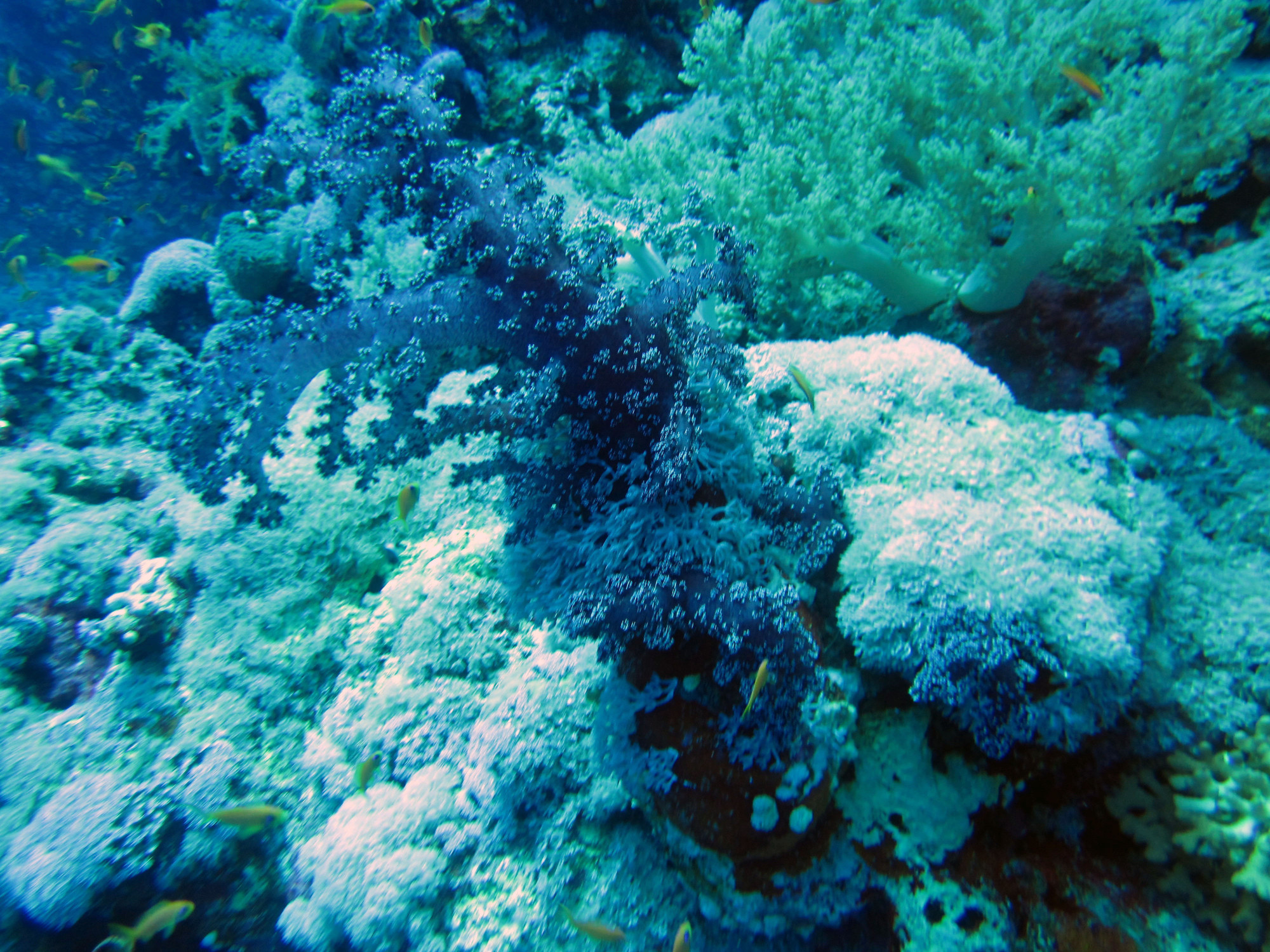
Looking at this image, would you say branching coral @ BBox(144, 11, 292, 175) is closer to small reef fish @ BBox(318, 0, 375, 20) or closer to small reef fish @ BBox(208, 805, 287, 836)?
small reef fish @ BBox(318, 0, 375, 20)

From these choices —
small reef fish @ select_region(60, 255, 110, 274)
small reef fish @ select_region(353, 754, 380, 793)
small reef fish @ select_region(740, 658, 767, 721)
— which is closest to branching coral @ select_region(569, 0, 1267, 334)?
small reef fish @ select_region(740, 658, 767, 721)

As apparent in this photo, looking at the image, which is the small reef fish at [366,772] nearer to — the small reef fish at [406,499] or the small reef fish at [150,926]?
the small reef fish at [150,926]

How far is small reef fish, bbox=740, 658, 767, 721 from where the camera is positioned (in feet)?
6.90

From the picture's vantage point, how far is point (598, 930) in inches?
91.4

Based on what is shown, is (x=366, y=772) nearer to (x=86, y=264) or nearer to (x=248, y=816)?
(x=248, y=816)

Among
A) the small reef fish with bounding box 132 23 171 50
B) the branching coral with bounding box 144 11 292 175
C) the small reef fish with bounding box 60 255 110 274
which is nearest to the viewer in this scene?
the small reef fish with bounding box 60 255 110 274

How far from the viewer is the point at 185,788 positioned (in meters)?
3.56

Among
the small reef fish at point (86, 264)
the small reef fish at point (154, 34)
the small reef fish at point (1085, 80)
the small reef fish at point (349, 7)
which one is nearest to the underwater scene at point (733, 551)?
the small reef fish at point (1085, 80)

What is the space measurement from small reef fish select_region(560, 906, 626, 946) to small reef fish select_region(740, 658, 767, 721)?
1.08 m

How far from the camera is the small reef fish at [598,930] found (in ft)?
7.59

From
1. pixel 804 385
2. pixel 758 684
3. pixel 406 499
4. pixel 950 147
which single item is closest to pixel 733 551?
pixel 758 684

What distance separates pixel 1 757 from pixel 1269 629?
23.0 ft

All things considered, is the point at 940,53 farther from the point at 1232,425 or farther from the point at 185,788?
the point at 185,788

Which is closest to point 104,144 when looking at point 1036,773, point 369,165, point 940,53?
point 369,165
